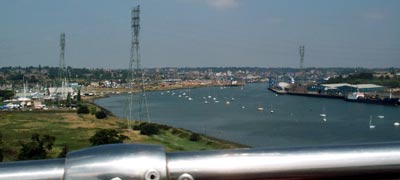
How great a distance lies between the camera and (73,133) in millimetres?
7746

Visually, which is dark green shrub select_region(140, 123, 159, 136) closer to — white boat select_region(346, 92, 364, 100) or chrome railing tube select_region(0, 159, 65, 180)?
chrome railing tube select_region(0, 159, 65, 180)

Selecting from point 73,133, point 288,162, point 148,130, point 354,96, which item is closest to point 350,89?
point 354,96

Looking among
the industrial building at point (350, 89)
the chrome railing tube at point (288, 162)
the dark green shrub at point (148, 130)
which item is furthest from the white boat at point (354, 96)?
the chrome railing tube at point (288, 162)

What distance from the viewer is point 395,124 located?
934 cm

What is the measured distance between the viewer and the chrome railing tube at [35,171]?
0.21 meters

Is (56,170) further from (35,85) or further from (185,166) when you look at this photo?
(35,85)

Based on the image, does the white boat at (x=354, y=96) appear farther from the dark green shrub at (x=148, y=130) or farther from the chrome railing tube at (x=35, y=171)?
the chrome railing tube at (x=35, y=171)

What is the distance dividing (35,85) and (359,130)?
1957 centimetres

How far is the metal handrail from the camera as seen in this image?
0.21 meters

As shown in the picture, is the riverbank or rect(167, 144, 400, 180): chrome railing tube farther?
the riverbank

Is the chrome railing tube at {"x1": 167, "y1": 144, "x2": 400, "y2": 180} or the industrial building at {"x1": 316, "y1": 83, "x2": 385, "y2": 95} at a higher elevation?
the chrome railing tube at {"x1": 167, "y1": 144, "x2": 400, "y2": 180}

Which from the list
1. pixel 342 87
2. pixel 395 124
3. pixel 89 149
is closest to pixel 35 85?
pixel 342 87

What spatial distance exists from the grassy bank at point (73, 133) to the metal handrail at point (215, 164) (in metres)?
4.49

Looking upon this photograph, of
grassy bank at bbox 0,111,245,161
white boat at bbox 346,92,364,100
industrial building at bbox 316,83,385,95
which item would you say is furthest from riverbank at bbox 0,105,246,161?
industrial building at bbox 316,83,385,95
